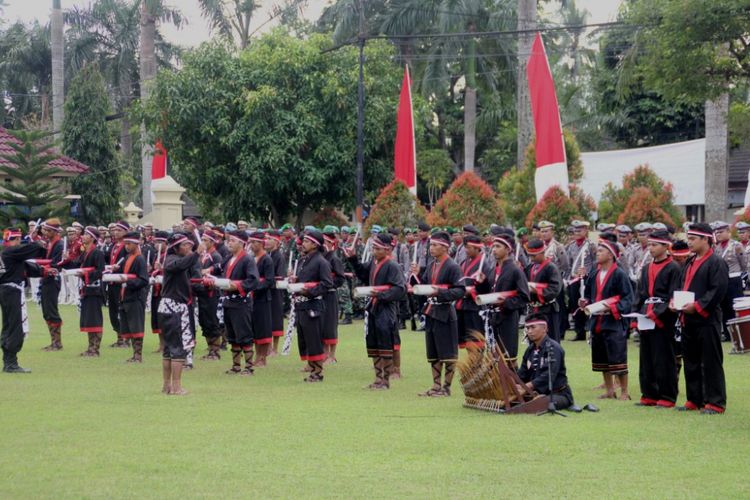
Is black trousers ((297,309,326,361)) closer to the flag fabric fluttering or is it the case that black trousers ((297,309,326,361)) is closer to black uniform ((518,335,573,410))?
black uniform ((518,335,573,410))

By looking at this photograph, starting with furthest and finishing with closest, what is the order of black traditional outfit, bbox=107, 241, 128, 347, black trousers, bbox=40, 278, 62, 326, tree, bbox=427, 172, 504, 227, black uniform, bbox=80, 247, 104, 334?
tree, bbox=427, 172, 504, 227, black trousers, bbox=40, 278, 62, 326, black uniform, bbox=80, 247, 104, 334, black traditional outfit, bbox=107, 241, 128, 347

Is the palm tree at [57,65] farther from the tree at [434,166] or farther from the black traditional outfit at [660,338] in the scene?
the black traditional outfit at [660,338]

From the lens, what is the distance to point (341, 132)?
31953mm

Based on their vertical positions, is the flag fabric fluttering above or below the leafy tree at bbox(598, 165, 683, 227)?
above

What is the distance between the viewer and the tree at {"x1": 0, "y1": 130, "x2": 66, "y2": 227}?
3369 cm

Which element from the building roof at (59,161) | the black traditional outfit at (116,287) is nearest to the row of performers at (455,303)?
the black traditional outfit at (116,287)

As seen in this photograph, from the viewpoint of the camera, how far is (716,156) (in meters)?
26.1

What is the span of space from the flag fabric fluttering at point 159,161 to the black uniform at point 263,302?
59.4 ft

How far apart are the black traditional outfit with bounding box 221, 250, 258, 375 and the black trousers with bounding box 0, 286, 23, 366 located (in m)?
2.83

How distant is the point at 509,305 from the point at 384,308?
1670 mm

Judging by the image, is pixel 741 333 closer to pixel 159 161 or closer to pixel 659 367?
pixel 659 367

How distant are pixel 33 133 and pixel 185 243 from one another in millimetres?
22477

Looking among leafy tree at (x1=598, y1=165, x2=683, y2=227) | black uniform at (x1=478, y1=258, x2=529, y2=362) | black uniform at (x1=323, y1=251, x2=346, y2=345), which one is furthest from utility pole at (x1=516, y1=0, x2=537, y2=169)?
black uniform at (x1=478, y1=258, x2=529, y2=362)

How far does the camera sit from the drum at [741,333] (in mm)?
10992
